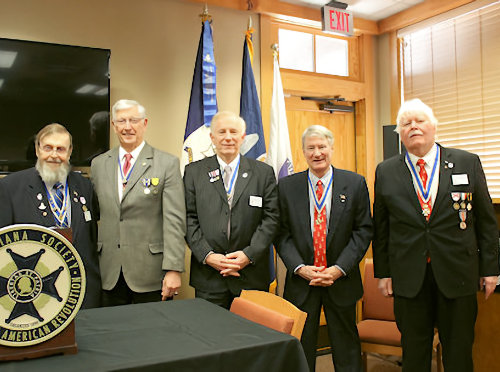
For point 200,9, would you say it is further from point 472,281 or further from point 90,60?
point 472,281

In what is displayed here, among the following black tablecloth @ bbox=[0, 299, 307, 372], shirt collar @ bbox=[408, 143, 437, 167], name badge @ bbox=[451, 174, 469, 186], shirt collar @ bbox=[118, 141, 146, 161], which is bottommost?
black tablecloth @ bbox=[0, 299, 307, 372]

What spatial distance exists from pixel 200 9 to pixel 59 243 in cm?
317

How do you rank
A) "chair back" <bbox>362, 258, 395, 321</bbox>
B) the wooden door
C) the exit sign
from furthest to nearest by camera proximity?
the wooden door
the exit sign
"chair back" <bbox>362, 258, 395, 321</bbox>

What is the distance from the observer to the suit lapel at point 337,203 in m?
2.69

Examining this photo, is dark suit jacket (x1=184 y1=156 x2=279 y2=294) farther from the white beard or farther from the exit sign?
the exit sign

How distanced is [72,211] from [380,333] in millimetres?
1956

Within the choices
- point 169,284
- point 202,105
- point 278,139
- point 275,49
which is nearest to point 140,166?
point 169,284

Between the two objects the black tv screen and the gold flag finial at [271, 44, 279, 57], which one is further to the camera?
the gold flag finial at [271, 44, 279, 57]

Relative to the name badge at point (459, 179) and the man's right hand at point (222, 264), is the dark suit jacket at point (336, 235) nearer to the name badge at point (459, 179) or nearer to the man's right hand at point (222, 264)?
the man's right hand at point (222, 264)

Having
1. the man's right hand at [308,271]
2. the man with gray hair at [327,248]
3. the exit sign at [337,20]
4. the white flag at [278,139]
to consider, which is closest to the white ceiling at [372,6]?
the exit sign at [337,20]

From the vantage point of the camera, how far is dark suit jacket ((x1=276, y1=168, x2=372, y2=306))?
2.67 meters

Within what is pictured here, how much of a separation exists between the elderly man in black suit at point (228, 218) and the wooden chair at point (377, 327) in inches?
31.8

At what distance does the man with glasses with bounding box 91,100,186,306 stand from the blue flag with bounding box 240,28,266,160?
1248mm

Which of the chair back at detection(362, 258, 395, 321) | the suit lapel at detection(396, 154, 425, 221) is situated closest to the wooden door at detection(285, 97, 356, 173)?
the chair back at detection(362, 258, 395, 321)
